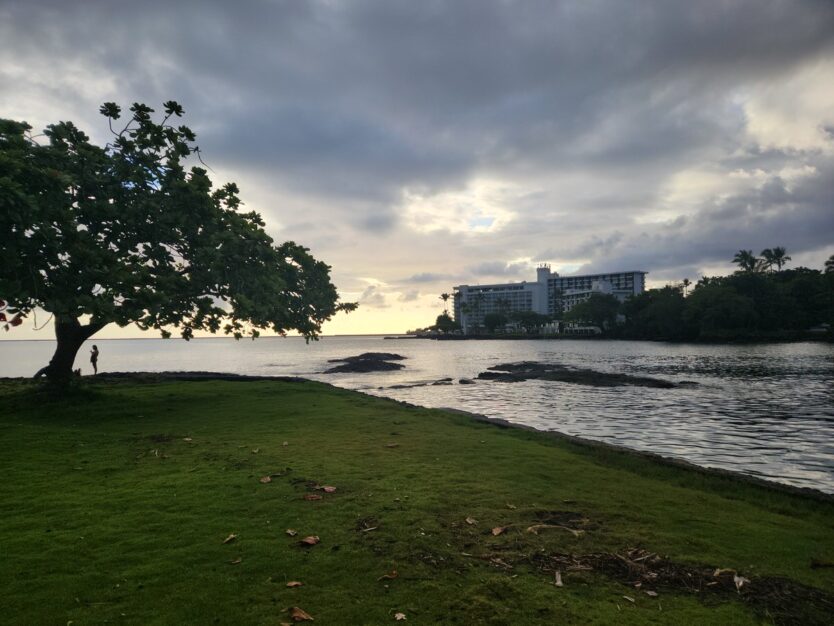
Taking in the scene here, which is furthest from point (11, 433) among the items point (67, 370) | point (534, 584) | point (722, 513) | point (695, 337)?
point (695, 337)

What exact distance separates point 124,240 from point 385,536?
19218 millimetres

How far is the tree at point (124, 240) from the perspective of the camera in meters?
16.8

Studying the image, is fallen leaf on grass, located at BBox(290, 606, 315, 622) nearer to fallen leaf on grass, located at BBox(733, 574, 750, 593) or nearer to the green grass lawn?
the green grass lawn

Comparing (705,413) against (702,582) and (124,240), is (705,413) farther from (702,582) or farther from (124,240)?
(124,240)

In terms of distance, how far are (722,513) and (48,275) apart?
71.1 ft

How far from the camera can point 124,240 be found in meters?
21.2

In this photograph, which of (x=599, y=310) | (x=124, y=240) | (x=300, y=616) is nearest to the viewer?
(x=300, y=616)

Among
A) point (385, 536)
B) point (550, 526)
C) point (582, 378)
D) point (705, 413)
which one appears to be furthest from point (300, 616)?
point (582, 378)

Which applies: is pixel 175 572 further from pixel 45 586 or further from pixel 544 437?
pixel 544 437

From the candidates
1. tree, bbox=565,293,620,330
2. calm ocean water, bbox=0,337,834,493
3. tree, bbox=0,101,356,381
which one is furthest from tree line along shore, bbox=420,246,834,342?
tree, bbox=0,101,356,381

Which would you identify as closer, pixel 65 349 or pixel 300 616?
pixel 300 616

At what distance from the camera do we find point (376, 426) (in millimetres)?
17766

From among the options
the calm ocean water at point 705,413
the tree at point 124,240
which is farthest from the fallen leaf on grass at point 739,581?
the tree at point 124,240

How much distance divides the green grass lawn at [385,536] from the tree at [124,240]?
5.51 metres
